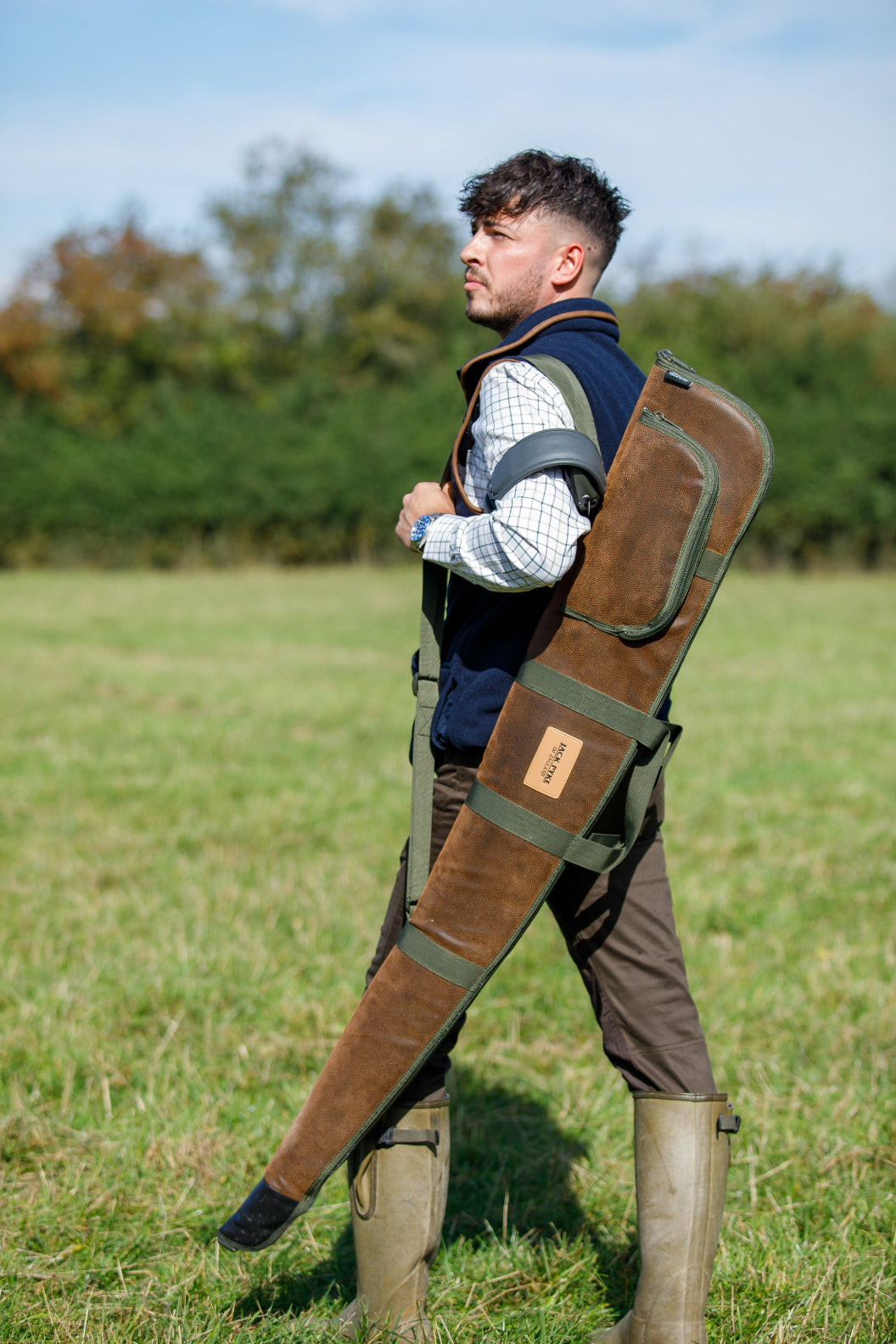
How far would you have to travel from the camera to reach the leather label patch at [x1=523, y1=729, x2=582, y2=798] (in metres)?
1.97

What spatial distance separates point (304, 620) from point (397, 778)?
852 cm

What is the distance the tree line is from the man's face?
824 inches

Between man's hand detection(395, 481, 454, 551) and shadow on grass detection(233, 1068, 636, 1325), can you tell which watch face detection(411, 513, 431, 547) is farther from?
shadow on grass detection(233, 1068, 636, 1325)

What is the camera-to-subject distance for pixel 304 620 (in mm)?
14727

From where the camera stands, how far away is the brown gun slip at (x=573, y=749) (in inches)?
75.2

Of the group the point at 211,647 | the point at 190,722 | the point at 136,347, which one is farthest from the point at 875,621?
the point at 136,347

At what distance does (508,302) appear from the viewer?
217cm

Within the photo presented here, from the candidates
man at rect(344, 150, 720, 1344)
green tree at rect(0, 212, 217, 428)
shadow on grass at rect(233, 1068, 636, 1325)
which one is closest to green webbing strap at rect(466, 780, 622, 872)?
man at rect(344, 150, 720, 1344)

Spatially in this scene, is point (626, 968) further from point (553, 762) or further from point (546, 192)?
point (546, 192)

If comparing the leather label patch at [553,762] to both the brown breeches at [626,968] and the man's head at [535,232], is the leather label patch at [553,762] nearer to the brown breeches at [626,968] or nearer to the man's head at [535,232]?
the brown breeches at [626,968]

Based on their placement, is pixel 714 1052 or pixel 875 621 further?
pixel 875 621

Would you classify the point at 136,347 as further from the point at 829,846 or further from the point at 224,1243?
the point at 224,1243

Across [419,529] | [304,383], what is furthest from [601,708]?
[304,383]

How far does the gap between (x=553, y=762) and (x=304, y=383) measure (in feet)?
86.2
